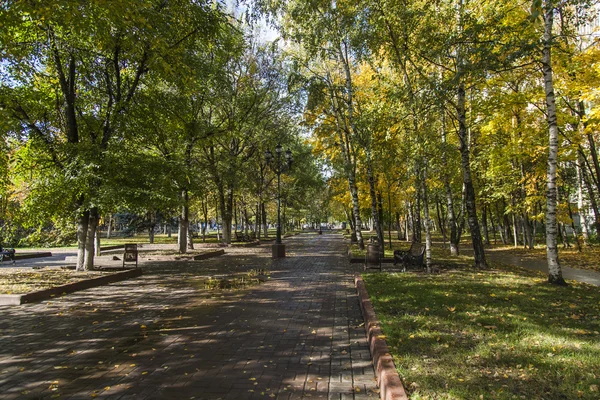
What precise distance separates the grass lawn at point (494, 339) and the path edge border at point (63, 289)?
7.66 metres

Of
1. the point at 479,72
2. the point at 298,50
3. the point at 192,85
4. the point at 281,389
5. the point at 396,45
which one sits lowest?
the point at 281,389

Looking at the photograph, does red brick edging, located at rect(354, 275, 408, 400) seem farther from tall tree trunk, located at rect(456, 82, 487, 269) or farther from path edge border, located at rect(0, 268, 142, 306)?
tall tree trunk, located at rect(456, 82, 487, 269)

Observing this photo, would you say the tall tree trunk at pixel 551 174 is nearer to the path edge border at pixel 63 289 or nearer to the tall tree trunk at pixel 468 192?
the tall tree trunk at pixel 468 192

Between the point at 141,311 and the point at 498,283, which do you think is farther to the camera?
the point at 498,283

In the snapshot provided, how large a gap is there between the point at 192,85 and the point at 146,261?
30.8 ft

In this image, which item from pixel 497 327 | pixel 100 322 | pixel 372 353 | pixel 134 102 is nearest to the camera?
pixel 372 353

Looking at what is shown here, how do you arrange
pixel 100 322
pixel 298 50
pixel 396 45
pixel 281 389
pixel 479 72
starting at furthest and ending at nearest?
pixel 298 50 < pixel 396 45 < pixel 479 72 < pixel 100 322 < pixel 281 389

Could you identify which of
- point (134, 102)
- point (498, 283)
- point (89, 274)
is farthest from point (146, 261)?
point (498, 283)

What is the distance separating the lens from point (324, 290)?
9.39 meters

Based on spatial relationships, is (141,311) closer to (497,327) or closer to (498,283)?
(497,327)

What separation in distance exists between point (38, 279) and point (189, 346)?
8.08m

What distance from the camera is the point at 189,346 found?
5.32m

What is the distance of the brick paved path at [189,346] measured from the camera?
402 centimetres

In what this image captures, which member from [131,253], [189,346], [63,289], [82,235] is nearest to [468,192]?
[189,346]
